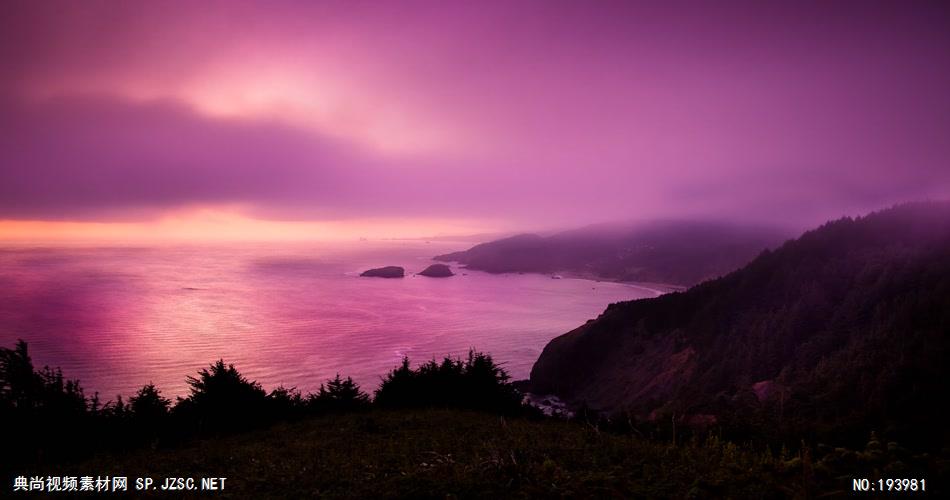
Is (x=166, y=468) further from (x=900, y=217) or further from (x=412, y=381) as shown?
(x=900, y=217)

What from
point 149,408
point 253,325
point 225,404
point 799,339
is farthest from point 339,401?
point 253,325

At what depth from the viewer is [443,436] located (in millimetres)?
12312

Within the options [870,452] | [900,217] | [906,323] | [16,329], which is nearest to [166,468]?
[870,452]

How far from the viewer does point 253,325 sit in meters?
101

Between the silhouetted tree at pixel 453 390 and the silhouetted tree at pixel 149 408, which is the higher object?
the silhouetted tree at pixel 149 408

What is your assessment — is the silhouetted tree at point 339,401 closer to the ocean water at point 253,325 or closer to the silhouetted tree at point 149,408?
the silhouetted tree at point 149,408

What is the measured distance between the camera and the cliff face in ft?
121

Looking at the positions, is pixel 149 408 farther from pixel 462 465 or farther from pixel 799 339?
pixel 799 339

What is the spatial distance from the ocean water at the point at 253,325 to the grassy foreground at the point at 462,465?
5443 cm

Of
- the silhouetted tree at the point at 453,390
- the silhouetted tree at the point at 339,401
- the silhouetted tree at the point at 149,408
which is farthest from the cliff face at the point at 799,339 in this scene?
the silhouetted tree at the point at 149,408

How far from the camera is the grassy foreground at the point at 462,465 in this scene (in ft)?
23.2

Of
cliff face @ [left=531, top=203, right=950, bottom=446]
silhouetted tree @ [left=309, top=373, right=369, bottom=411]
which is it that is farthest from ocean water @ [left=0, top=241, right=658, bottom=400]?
silhouetted tree @ [left=309, top=373, right=369, bottom=411]

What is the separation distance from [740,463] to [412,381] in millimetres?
16292

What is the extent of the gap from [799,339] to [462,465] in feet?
203
